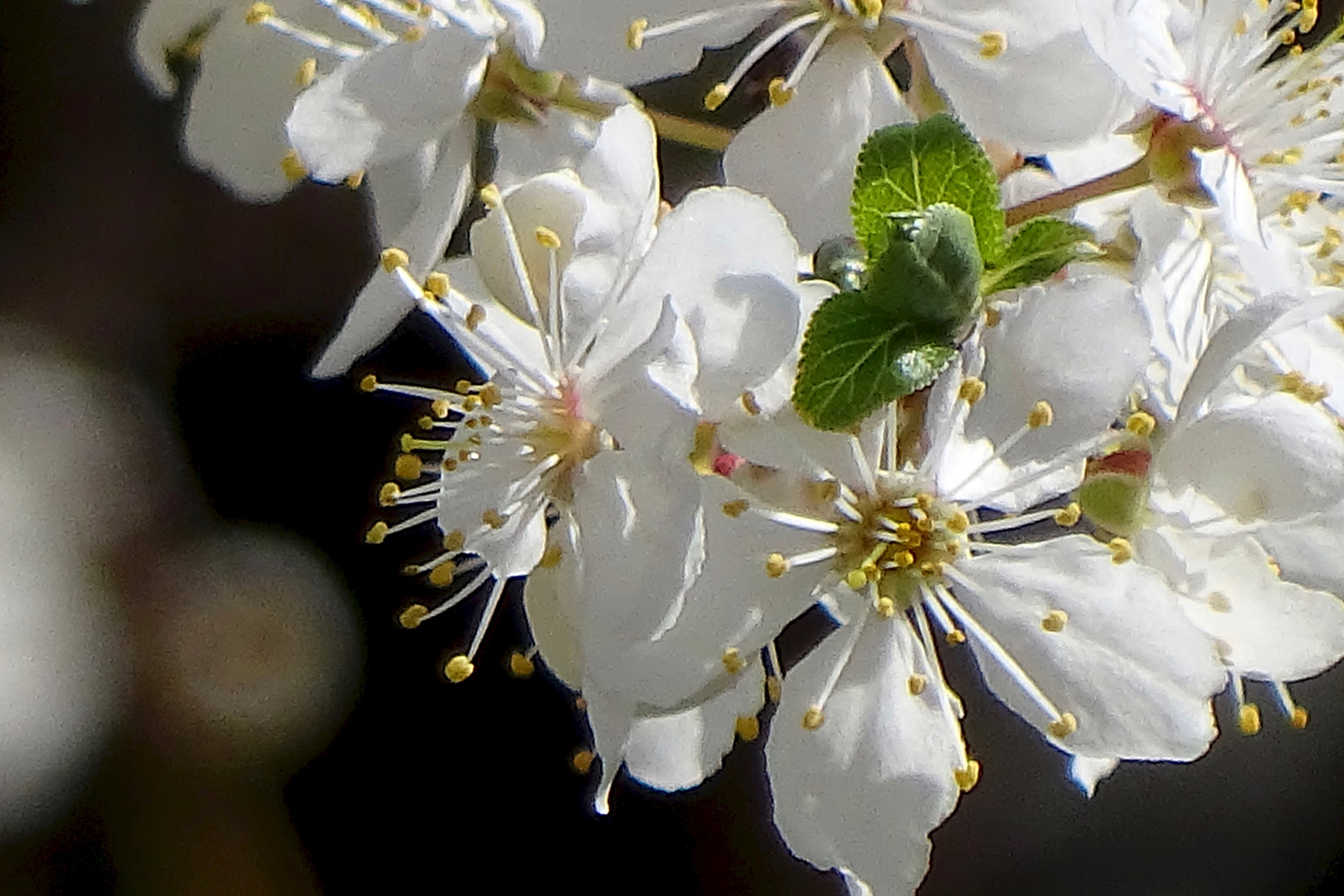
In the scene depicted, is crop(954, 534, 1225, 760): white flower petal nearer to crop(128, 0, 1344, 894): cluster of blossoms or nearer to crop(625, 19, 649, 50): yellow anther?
crop(128, 0, 1344, 894): cluster of blossoms

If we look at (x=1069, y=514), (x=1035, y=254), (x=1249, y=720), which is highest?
(x=1035, y=254)

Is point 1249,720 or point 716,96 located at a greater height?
point 716,96

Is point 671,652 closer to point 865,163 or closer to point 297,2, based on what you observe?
point 865,163

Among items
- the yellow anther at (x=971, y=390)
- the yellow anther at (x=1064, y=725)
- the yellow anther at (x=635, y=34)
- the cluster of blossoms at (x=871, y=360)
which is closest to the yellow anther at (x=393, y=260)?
the cluster of blossoms at (x=871, y=360)

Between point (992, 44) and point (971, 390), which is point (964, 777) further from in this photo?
point (992, 44)

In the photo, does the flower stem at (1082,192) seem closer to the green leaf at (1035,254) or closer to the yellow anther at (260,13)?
the green leaf at (1035,254)

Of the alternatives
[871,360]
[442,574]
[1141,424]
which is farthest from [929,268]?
[442,574]
